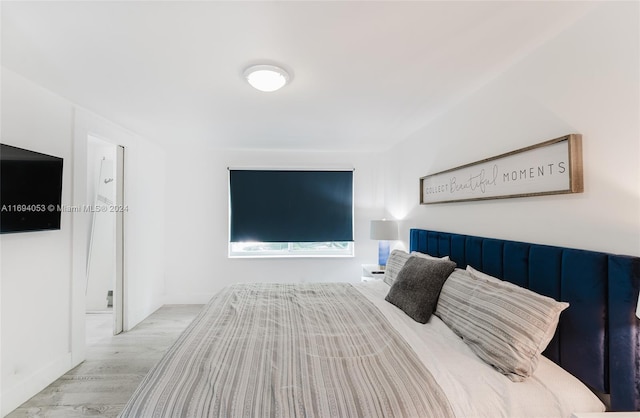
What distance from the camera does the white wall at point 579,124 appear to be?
1115 millimetres

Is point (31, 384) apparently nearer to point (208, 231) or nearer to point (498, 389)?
point (208, 231)

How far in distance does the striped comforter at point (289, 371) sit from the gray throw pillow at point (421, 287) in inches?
9.3

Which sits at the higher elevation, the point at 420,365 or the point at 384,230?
the point at 384,230

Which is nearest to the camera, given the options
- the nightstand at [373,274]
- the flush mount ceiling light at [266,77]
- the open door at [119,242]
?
the flush mount ceiling light at [266,77]

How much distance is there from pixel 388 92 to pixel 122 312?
143 inches

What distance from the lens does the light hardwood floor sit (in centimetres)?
182

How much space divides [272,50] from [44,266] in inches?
93.5

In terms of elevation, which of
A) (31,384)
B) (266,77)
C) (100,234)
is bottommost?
(31,384)

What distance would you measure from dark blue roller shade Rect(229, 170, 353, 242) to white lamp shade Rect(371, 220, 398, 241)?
702mm

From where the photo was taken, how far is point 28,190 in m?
1.84

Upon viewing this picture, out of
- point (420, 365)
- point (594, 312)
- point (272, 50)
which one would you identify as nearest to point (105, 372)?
point (420, 365)

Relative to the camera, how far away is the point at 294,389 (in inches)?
41.8

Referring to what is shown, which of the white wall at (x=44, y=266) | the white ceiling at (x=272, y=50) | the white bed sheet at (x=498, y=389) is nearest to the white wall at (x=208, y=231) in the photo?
the white wall at (x=44, y=266)

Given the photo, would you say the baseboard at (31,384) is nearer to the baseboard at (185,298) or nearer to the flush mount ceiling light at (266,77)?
the baseboard at (185,298)
